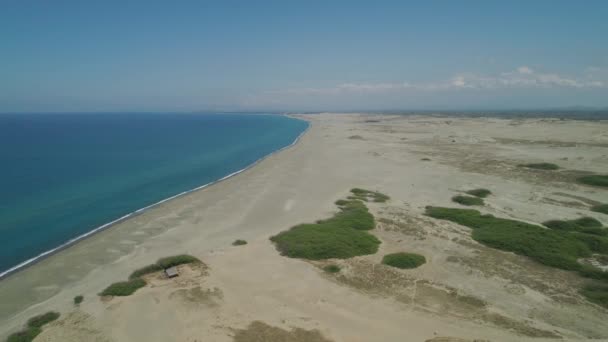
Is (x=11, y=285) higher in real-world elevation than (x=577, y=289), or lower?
lower

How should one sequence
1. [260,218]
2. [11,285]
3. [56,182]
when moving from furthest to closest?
[56,182] < [260,218] < [11,285]

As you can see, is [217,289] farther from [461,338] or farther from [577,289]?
[577,289]

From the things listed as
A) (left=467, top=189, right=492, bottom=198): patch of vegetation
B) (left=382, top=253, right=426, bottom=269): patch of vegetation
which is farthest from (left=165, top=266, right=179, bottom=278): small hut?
(left=467, top=189, right=492, bottom=198): patch of vegetation

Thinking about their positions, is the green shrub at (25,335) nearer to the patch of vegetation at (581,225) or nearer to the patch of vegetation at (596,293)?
the patch of vegetation at (596,293)

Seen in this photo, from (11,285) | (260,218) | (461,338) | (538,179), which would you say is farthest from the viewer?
(538,179)

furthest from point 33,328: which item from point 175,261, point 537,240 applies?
point 537,240

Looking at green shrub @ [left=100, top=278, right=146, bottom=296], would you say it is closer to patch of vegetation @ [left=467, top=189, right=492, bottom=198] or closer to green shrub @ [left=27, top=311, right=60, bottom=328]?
green shrub @ [left=27, top=311, right=60, bottom=328]

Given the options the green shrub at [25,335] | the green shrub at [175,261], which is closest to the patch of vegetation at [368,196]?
the green shrub at [175,261]

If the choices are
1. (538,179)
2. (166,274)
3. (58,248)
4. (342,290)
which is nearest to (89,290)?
(166,274)
